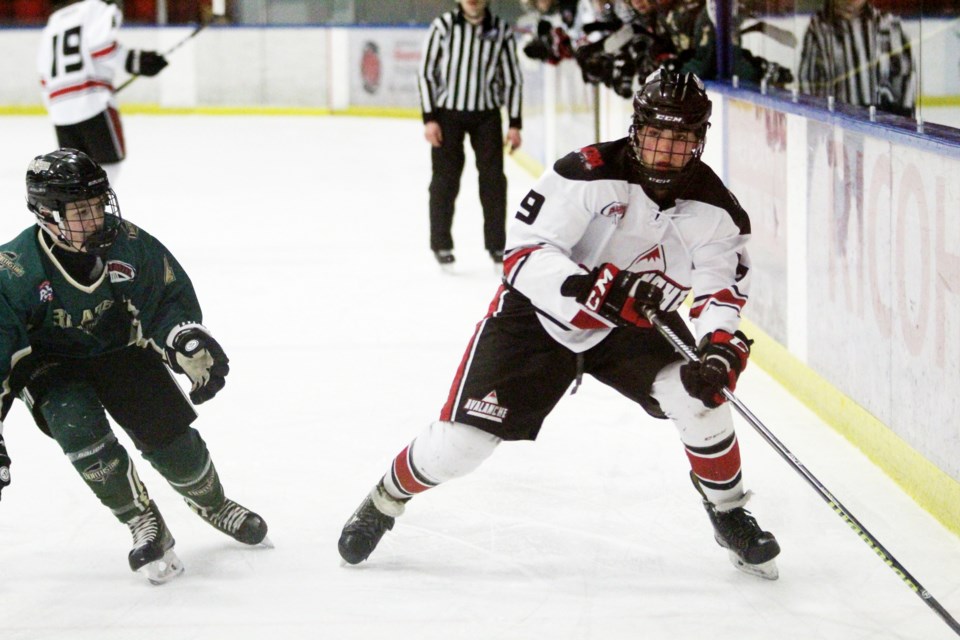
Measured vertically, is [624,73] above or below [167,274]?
above

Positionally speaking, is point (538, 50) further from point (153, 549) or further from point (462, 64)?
point (153, 549)

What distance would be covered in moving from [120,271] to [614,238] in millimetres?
897

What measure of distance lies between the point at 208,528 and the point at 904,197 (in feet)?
5.49

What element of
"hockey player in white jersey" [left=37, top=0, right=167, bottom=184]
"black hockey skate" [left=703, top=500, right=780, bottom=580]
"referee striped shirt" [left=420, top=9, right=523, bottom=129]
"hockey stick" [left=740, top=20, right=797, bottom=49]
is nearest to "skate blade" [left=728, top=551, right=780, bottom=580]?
"black hockey skate" [left=703, top=500, right=780, bottom=580]

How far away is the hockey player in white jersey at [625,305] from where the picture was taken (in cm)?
254

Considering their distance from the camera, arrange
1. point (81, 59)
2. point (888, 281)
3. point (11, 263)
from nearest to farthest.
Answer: point (11, 263) → point (888, 281) → point (81, 59)

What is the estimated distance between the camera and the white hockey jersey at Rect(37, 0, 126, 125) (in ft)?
19.4

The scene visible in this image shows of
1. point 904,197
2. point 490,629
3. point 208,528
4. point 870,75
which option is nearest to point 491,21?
point 870,75

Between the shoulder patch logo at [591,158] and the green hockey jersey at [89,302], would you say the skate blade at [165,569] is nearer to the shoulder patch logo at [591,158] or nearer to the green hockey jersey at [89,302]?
the green hockey jersey at [89,302]

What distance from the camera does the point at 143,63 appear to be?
20.3 ft

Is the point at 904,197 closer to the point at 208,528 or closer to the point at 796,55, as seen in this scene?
the point at 796,55

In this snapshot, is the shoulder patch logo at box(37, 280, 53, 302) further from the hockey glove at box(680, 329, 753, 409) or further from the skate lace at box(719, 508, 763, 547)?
the skate lace at box(719, 508, 763, 547)

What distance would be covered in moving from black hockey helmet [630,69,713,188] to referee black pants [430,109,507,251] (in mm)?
3439

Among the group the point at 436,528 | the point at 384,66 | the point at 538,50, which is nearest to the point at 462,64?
the point at 538,50
